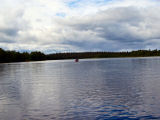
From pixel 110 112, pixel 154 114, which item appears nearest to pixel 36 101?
pixel 110 112

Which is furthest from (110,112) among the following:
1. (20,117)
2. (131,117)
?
(20,117)

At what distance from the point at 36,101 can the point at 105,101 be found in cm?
818

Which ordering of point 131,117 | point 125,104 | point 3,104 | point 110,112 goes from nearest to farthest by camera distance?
point 131,117
point 110,112
point 125,104
point 3,104

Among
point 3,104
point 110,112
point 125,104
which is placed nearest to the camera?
point 110,112

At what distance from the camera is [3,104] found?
2358 centimetres

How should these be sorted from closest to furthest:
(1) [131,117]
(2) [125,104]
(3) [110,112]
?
(1) [131,117]
(3) [110,112]
(2) [125,104]

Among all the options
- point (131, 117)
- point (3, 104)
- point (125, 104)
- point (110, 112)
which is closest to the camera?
point (131, 117)

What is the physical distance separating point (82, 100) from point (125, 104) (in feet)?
16.8

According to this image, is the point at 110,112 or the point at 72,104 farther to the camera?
the point at 72,104

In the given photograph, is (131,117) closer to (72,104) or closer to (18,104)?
(72,104)

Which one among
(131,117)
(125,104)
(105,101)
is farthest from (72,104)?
(131,117)

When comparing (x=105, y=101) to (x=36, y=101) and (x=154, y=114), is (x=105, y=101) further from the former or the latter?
(x=36, y=101)

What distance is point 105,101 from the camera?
23.7 m

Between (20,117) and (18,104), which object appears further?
(18,104)
